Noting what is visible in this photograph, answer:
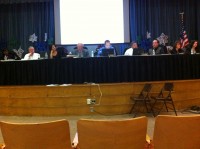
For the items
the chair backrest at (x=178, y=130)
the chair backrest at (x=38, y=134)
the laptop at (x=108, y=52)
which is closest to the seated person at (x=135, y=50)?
the laptop at (x=108, y=52)

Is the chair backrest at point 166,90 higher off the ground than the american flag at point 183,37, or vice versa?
the american flag at point 183,37

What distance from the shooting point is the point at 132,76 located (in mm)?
6500

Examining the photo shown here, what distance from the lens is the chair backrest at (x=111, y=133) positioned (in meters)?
2.09

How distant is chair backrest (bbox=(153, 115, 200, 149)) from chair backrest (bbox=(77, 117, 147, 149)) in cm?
17

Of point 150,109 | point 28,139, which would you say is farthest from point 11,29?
point 28,139

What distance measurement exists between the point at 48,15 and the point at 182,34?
4963mm

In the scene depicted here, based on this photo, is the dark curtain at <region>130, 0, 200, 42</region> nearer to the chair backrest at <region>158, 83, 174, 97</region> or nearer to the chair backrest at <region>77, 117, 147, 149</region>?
the chair backrest at <region>158, 83, 174, 97</region>

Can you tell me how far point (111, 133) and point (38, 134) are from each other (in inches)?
22.1

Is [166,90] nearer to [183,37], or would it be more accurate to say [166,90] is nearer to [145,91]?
[145,91]

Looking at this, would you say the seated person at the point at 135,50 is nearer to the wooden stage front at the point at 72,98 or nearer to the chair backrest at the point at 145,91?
the wooden stage front at the point at 72,98

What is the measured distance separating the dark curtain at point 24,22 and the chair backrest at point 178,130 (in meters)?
8.55

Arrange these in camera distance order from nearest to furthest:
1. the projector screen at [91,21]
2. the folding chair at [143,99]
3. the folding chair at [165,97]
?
1. the folding chair at [165,97]
2. the folding chair at [143,99]
3. the projector screen at [91,21]

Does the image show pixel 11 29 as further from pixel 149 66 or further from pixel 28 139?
pixel 28 139

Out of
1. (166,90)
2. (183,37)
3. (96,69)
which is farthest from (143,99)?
(183,37)
